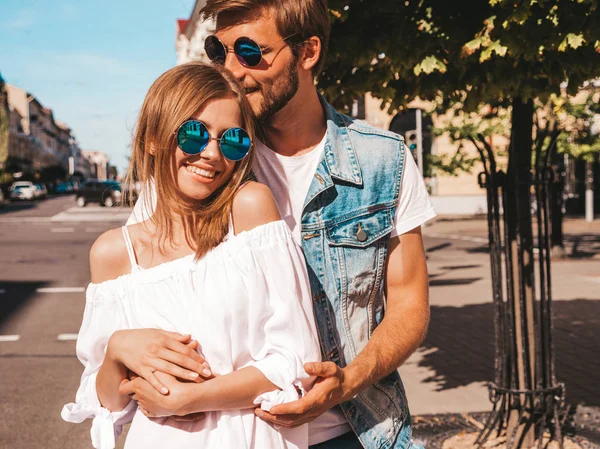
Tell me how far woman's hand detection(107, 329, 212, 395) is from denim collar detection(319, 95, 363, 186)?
0.60m

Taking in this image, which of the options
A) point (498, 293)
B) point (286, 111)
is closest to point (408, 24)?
point (498, 293)

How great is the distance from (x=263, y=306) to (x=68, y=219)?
106 feet

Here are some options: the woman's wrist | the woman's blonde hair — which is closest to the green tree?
the woman's blonde hair

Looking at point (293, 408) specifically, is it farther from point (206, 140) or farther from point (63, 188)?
point (63, 188)

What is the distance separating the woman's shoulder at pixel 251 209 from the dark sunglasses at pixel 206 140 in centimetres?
8

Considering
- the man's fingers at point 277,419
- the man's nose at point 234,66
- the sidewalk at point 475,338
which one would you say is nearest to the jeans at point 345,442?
the man's fingers at point 277,419

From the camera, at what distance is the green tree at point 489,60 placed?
3408 mm

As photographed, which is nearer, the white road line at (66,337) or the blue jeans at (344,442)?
the blue jeans at (344,442)

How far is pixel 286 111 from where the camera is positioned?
6.27 ft

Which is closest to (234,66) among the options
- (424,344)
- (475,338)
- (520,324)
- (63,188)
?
(520,324)

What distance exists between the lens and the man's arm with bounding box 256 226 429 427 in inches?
58.8

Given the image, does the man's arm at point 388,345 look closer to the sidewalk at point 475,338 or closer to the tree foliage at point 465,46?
the tree foliage at point 465,46

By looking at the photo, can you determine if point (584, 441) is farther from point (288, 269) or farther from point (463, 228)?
point (463, 228)

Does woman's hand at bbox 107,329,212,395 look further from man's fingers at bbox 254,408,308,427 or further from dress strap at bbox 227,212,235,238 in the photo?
dress strap at bbox 227,212,235,238
